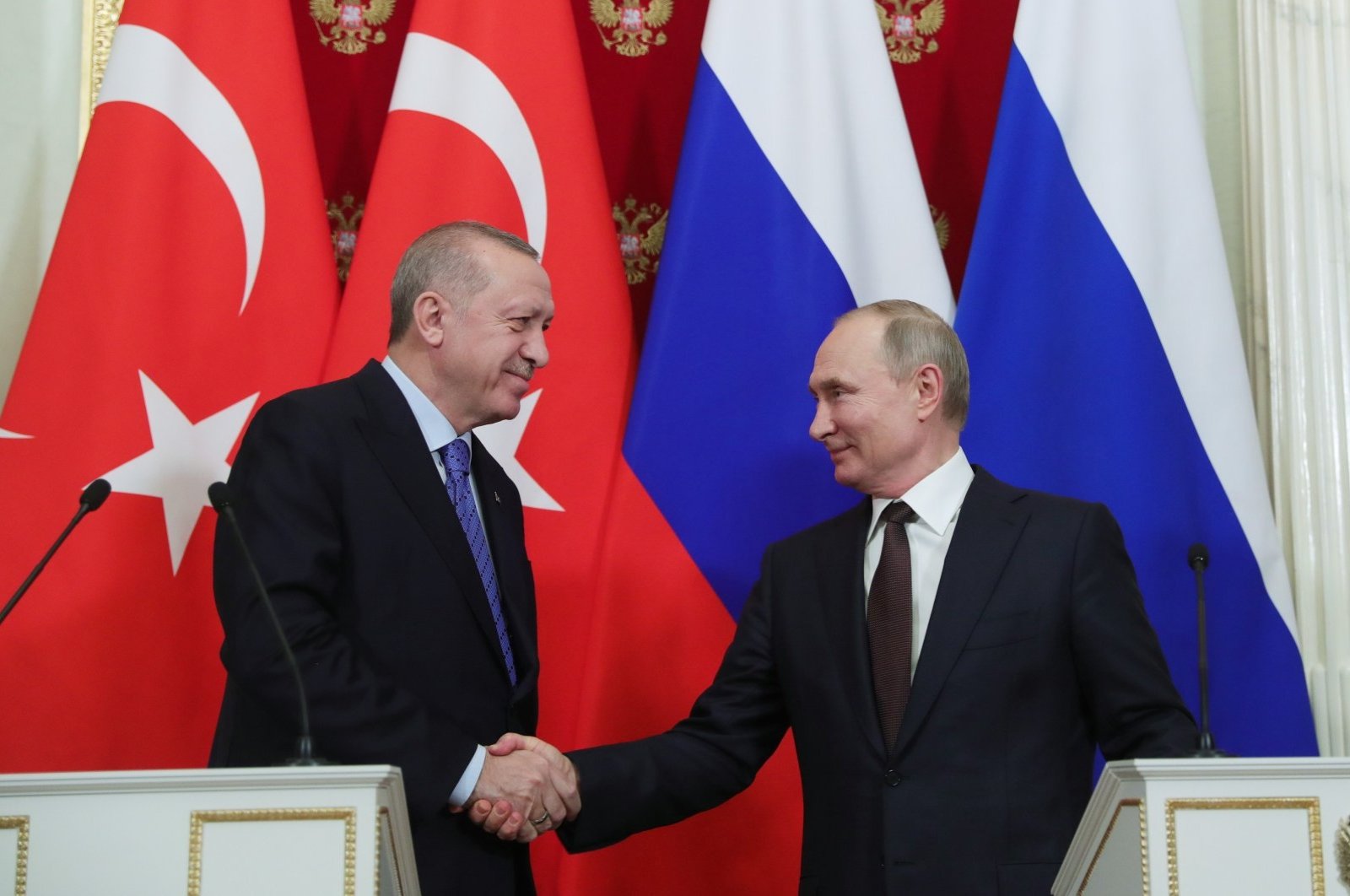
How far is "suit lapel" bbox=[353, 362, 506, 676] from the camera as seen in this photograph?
247 cm

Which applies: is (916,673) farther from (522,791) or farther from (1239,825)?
(1239,825)

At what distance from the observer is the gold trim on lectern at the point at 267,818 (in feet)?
5.49

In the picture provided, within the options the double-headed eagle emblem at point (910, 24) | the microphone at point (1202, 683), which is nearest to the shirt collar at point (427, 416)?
the microphone at point (1202, 683)

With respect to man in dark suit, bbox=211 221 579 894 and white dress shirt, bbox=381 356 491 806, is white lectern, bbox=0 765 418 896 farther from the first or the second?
white dress shirt, bbox=381 356 491 806

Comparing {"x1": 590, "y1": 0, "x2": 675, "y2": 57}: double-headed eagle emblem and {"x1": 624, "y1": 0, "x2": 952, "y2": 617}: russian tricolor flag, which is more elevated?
{"x1": 590, "y1": 0, "x2": 675, "y2": 57}: double-headed eagle emblem

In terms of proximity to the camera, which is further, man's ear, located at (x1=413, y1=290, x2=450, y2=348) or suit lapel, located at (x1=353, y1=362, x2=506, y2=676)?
man's ear, located at (x1=413, y1=290, x2=450, y2=348)

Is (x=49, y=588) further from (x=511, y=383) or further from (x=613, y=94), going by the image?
(x=613, y=94)

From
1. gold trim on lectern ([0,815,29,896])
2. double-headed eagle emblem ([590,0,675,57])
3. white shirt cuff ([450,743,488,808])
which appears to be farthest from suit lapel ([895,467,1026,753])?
double-headed eagle emblem ([590,0,675,57])

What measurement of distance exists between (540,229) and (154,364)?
852mm

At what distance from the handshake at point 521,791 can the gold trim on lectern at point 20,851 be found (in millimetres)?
746

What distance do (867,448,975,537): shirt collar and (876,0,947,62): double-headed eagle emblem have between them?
56.1 inches

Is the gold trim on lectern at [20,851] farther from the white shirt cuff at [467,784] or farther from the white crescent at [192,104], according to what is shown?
the white crescent at [192,104]

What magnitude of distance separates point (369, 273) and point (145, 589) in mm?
793

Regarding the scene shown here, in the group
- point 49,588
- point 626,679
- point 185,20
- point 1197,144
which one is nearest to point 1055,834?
point 626,679
